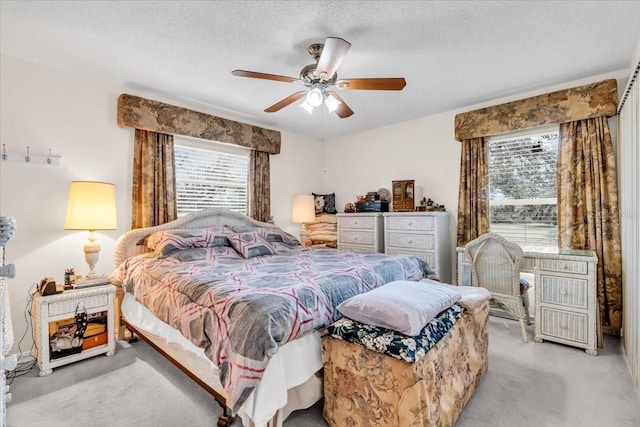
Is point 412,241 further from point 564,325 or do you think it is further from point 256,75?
point 256,75

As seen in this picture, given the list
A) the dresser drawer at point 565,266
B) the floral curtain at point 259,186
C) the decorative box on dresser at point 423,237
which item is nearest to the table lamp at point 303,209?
the floral curtain at point 259,186

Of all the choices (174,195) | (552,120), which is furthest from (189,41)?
(552,120)

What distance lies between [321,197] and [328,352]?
12.0 ft

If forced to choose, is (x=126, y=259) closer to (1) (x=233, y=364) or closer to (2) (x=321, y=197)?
(1) (x=233, y=364)

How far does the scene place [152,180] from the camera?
11.0 feet

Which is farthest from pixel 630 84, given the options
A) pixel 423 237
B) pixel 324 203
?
pixel 324 203

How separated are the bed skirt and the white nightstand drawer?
2.12m

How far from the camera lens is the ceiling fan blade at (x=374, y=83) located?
2.23 metres

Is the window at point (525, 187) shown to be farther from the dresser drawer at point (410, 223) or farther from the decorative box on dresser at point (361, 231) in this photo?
the decorative box on dresser at point (361, 231)

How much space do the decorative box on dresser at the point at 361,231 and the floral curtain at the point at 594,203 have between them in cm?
204

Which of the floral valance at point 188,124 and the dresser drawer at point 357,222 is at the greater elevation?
the floral valance at point 188,124

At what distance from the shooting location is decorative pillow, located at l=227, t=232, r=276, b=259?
313cm

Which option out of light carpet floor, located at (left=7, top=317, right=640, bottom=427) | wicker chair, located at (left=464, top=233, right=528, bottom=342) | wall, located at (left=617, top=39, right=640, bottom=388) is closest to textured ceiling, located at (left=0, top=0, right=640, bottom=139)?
wall, located at (left=617, top=39, right=640, bottom=388)

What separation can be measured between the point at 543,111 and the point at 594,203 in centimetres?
107
